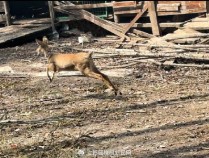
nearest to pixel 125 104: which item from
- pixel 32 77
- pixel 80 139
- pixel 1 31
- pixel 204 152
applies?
pixel 80 139

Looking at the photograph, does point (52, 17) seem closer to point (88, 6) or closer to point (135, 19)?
point (88, 6)

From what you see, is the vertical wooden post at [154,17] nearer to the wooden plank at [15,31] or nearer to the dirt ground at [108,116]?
the wooden plank at [15,31]

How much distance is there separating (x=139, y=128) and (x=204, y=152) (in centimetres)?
152

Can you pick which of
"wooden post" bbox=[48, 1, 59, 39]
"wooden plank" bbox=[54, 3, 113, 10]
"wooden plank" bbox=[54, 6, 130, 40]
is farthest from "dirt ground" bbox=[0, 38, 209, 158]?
"wooden post" bbox=[48, 1, 59, 39]

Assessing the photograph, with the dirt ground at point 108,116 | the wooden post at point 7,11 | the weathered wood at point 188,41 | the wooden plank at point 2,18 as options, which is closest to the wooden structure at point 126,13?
the wooden post at point 7,11

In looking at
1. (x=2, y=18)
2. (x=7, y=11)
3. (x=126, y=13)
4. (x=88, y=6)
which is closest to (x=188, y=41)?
(x=126, y=13)

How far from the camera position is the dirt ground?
7016mm

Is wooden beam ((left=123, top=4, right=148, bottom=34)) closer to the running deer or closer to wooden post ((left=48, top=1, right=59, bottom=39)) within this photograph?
wooden post ((left=48, top=1, right=59, bottom=39))

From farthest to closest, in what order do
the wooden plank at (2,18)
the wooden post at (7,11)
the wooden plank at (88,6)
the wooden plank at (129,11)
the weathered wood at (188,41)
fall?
the wooden plank at (2,18) < the wooden post at (7,11) < the wooden plank at (88,6) < the wooden plank at (129,11) < the weathered wood at (188,41)

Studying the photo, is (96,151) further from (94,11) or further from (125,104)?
(94,11)

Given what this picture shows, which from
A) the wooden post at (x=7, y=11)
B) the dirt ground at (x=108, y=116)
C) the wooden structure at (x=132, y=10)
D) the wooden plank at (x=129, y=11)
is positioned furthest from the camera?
the wooden post at (x=7, y=11)

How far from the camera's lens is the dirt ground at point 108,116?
23.0 ft

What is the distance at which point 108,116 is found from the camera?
8.65m

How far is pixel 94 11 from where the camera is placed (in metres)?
19.7
